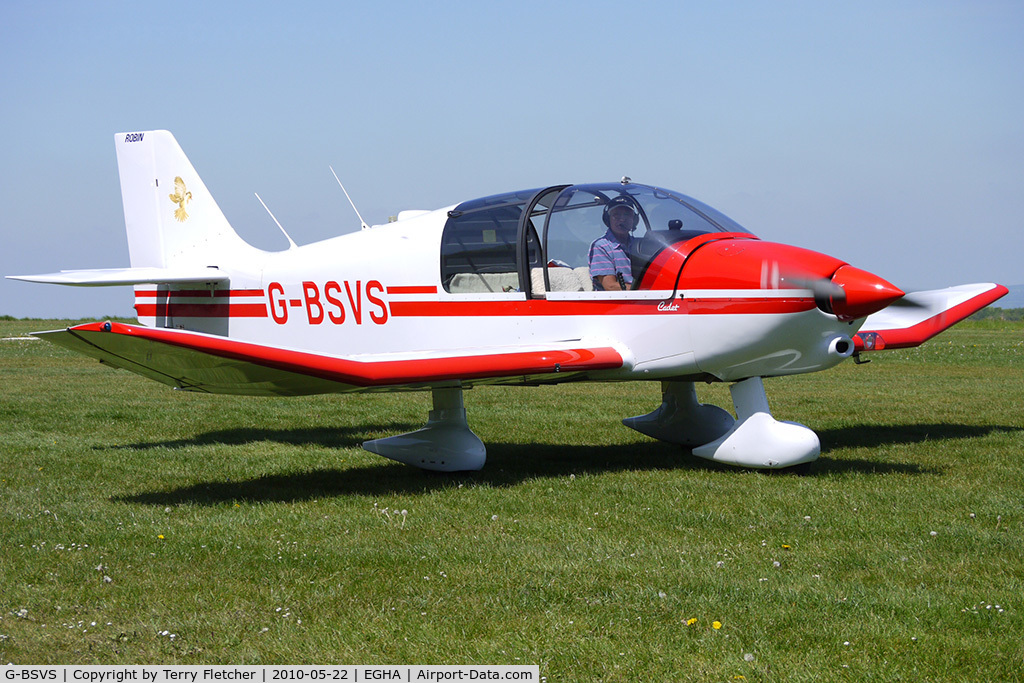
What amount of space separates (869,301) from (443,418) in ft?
12.7

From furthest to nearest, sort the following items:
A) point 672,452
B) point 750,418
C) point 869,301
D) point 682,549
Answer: point 672,452 < point 750,418 < point 869,301 < point 682,549

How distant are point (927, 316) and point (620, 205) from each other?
4.88 meters

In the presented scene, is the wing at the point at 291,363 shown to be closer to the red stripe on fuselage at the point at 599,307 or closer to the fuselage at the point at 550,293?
the fuselage at the point at 550,293

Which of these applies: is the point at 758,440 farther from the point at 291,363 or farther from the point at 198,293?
the point at 198,293

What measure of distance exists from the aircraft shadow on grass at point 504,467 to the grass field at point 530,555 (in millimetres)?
51

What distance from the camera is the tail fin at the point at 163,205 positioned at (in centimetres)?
1058

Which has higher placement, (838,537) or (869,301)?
(869,301)

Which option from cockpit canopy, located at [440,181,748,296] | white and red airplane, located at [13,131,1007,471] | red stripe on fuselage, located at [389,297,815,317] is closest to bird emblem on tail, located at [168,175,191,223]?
white and red airplane, located at [13,131,1007,471]

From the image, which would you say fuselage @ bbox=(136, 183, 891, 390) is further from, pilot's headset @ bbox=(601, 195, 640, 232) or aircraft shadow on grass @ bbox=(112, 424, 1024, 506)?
aircraft shadow on grass @ bbox=(112, 424, 1024, 506)

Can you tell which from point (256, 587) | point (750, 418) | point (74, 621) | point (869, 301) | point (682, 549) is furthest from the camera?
point (750, 418)

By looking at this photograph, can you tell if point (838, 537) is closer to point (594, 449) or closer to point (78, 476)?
point (594, 449)

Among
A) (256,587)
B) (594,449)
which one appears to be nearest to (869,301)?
(594,449)

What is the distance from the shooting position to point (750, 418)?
8.09m

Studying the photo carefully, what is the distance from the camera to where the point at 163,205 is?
10.7 m
